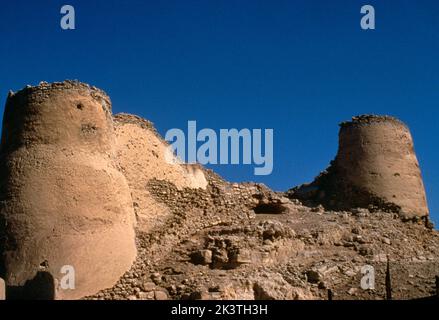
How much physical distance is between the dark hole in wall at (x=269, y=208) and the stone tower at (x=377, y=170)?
2.50 m

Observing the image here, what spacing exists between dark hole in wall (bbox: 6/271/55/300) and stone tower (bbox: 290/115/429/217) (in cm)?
1050

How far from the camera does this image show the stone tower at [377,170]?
18.6 meters

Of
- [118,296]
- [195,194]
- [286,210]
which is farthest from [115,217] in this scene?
[286,210]

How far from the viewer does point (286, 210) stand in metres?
17.5

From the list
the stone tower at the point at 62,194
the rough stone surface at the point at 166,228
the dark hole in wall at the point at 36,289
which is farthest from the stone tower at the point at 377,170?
the dark hole in wall at the point at 36,289

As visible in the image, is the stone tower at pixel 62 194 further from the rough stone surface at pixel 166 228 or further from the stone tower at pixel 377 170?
the stone tower at pixel 377 170

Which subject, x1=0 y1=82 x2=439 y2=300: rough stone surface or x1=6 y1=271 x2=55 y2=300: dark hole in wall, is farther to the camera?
x1=0 y1=82 x2=439 y2=300: rough stone surface

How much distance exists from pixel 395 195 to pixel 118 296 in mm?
9924

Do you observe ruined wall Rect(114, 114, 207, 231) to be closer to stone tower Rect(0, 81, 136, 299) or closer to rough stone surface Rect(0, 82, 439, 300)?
rough stone surface Rect(0, 82, 439, 300)

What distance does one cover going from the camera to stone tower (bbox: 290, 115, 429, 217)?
61.2 ft

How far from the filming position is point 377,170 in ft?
61.7

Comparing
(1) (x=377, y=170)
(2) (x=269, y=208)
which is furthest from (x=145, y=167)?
(1) (x=377, y=170)

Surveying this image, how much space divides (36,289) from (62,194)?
1.69m

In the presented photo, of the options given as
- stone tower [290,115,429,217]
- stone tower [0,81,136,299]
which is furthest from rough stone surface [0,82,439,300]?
stone tower [290,115,429,217]
